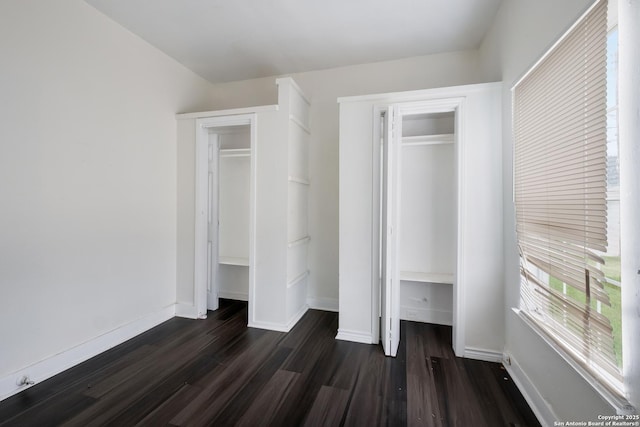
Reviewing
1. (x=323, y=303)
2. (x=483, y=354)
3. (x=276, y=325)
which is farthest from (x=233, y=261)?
(x=483, y=354)

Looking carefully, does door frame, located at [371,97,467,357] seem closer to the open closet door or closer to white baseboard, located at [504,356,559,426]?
the open closet door

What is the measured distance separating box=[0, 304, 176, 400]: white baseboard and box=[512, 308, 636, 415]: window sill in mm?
3185

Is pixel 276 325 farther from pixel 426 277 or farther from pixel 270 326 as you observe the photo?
pixel 426 277

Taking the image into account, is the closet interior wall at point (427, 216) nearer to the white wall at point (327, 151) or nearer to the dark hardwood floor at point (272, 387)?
the dark hardwood floor at point (272, 387)

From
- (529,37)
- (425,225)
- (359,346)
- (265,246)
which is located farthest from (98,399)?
(529,37)

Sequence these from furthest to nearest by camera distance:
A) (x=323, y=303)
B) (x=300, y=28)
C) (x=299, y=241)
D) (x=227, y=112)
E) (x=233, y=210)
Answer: (x=233, y=210) < (x=323, y=303) < (x=299, y=241) < (x=227, y=112) < (x=300, y=28)

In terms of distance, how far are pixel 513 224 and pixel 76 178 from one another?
3323mm

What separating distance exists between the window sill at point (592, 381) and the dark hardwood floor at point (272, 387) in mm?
508

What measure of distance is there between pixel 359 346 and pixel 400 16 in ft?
9.51

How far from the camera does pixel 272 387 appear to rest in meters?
1.84

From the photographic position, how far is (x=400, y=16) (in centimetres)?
227

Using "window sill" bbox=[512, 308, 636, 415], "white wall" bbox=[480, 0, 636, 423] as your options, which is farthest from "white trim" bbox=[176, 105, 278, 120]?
"window sill" bbox=[512, 308, 636, 415]

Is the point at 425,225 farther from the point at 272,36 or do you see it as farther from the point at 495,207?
the point at 272,36

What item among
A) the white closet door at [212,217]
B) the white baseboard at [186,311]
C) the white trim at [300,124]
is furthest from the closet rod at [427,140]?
the white baseboard at [186,311]
